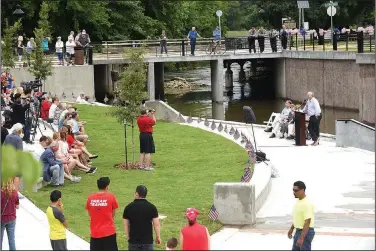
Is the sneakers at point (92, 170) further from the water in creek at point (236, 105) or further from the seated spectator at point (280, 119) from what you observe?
the water in creek at point (236, 105)

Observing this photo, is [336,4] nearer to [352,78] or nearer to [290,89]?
[290,89]

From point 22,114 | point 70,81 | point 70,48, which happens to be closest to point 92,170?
point 22,114

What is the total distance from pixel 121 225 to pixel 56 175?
354cm

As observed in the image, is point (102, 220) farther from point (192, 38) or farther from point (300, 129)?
point (192, 38)

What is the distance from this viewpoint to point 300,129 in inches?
969

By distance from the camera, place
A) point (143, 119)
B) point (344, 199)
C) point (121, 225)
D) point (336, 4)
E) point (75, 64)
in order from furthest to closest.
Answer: point (336, 4) → point (75, 64) → point (143, 119) → point (344, 199) → point (121, 225)

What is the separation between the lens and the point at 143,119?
19984mm

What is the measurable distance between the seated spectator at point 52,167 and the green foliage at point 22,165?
11425 mm

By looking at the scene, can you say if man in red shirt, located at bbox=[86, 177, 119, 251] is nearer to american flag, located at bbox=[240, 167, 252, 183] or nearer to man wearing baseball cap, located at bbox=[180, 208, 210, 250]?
man wearing baseball cap, located at bbox=[180, 208, 210, 250]

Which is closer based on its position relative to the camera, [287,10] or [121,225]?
[121,225]

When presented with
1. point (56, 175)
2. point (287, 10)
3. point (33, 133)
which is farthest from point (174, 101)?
point (56, 175)

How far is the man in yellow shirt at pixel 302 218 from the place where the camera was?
420 inches

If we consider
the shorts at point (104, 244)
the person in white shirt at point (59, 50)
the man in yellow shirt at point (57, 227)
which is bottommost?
the shorts at point (104, 244)

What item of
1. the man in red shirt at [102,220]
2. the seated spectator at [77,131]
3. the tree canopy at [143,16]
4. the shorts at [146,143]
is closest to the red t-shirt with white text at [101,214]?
the man in red shirt at [102,220]
